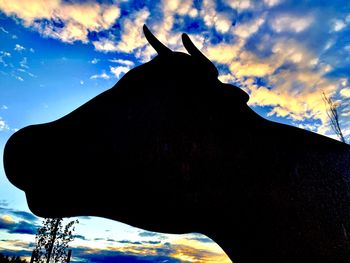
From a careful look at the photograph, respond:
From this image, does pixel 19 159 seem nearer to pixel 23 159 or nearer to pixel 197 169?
pixel 23 159

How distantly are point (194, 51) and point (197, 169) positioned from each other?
934 mm

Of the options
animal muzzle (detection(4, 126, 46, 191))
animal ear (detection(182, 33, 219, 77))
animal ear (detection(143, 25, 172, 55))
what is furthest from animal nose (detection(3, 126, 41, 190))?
animal ear (detection(182, 33, 219, 77))

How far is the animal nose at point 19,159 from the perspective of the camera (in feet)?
6.39

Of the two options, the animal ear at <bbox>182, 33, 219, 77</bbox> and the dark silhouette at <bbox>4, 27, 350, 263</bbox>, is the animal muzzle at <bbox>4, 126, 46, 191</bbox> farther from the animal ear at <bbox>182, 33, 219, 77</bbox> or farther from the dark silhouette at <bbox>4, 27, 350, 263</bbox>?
the animal ear at <bbox>182, 33, 219, 77</bbox>

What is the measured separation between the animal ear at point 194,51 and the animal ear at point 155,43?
165 millimetres

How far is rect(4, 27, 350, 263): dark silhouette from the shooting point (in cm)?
187

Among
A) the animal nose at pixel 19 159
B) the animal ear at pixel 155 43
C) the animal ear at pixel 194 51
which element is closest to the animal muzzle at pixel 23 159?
the animal nose at pixel 19 159

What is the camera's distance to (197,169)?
200 cm

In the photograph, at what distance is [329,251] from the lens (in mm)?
1771

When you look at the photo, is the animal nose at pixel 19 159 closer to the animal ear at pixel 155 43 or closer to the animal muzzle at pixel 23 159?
the animal muzzle at pixel 23 159

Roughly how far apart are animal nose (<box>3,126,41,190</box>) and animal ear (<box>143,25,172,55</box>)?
1.19 m

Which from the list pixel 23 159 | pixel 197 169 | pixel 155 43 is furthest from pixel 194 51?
pixel 23 159

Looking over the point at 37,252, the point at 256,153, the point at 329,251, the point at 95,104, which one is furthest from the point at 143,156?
the point at 37,252

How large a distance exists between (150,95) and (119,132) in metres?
0.41
